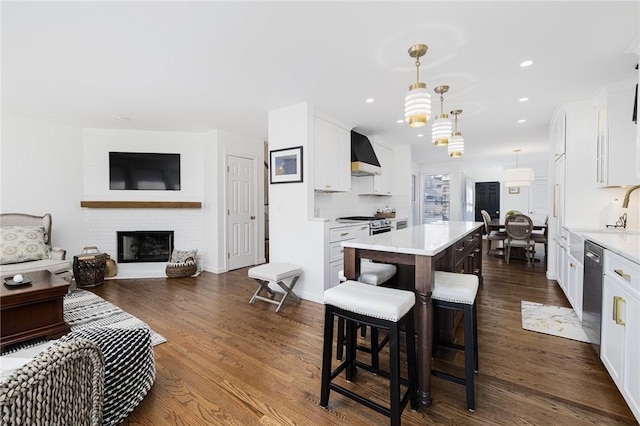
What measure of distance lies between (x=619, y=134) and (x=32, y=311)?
5.84 m

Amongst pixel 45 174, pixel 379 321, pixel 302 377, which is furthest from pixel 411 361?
pixel 45 174

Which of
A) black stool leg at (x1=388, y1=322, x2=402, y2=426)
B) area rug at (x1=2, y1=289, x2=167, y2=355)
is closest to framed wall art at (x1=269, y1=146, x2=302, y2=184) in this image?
area rug at (x1=2, y1=289, x2=167, y2=355)

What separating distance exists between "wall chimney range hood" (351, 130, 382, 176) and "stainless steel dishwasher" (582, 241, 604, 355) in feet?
9.64

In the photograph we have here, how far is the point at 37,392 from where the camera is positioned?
91 centimetres

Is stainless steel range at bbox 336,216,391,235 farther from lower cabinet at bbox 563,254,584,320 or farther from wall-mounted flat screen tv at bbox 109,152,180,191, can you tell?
wall-mounted flat screen tv at bbox 109,152,180,191

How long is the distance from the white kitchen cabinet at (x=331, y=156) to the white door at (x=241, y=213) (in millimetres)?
1981

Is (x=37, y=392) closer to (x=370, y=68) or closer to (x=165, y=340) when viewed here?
(x=165, y=340)

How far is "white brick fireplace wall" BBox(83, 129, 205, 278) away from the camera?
15.8ft

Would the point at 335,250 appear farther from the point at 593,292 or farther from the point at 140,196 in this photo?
the point at 140,196

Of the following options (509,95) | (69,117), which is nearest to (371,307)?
(509,95)

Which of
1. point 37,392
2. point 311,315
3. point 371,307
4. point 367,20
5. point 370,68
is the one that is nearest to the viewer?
point 37,392

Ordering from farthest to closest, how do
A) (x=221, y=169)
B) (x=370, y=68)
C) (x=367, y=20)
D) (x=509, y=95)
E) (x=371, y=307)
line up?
1. (x=221, y=169)
2. (x=509, y=95)
3. (x=370, y=68)
4. (x=367, y=20)
5. (x=371, y=307)

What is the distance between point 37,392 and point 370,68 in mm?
2966

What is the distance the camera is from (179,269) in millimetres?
4676
